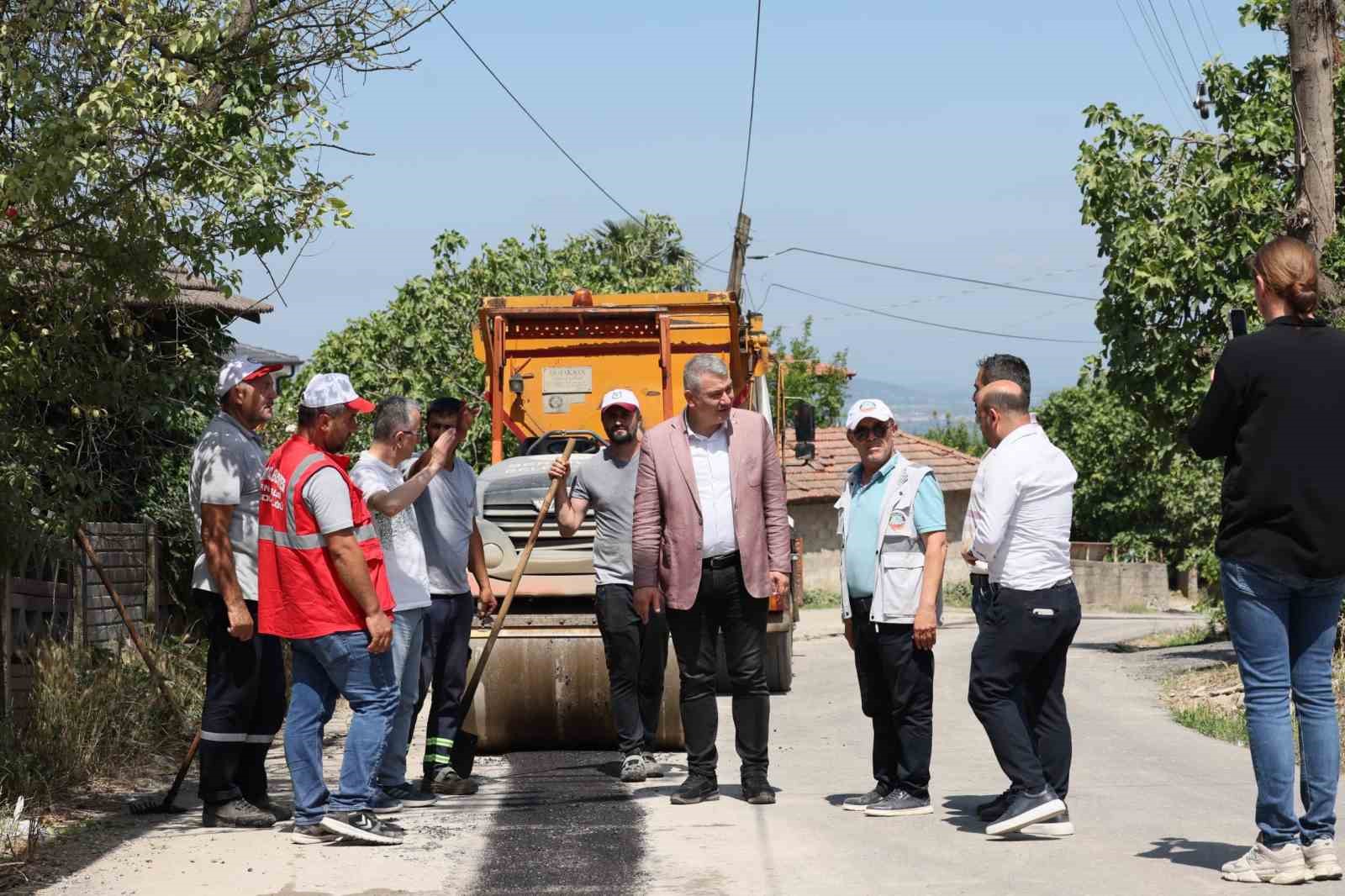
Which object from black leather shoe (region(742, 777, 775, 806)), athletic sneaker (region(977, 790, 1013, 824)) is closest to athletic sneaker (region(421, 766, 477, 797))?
black leather shoe (region(742, 777, 775, 806))

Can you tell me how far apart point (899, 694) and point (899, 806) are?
1.69 feet

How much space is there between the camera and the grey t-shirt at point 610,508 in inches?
377

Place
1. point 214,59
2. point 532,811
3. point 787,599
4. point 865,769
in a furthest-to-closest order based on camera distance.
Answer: point 787,599 < point 865,769 < point 532,811 < point 214,59

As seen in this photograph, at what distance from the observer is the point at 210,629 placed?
785 centimetres

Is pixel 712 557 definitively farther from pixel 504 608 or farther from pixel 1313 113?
pixel 1313 113

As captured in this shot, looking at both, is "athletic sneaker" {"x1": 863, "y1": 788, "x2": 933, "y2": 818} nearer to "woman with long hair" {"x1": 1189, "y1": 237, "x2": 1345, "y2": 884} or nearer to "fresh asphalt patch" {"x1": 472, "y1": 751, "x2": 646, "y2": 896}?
"fresh asphalt patch" {"x1": 472, "y1": 751, "x2": 646, "y2": 896}

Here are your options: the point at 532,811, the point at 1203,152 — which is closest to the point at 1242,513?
the point at 532,811

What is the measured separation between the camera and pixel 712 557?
830cm

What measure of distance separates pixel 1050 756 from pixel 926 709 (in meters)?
0.63

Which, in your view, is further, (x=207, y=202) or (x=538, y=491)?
(x=538, y=491)

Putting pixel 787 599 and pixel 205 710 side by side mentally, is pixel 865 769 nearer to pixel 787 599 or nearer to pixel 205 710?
pixel 205 710

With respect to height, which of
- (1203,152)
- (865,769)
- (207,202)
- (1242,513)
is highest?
(1203,152)

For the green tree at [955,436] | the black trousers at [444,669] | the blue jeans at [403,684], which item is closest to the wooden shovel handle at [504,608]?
the black trousers at [444,669]

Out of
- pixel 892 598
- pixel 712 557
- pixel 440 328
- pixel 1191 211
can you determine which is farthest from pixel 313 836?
pixel 440 328
